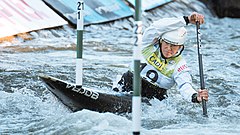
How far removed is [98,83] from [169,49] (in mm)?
2009

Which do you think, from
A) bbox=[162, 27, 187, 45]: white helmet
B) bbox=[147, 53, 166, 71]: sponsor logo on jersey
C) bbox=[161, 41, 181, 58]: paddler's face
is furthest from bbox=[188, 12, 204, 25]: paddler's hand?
bbox=[147, 53, 166, 71]: sponsor logo on jersey

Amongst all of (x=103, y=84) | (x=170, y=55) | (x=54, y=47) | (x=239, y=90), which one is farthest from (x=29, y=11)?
(x=170, y=55)

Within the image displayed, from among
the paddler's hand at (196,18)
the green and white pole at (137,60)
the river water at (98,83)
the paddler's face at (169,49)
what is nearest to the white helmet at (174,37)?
the paddler's face at (169,49)

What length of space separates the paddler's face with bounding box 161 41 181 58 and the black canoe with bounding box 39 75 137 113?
0.65 metres

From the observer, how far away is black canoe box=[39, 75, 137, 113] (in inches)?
239

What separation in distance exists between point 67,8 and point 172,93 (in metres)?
6.34

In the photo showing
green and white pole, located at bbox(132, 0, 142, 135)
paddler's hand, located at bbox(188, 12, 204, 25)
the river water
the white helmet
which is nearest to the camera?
green and white pole, located at bbox(132, 0, 142, 135)

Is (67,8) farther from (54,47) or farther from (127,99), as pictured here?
(127,99)

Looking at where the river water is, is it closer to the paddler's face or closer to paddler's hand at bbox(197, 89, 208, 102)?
paddler's hand at bbox(197, 89, 208, 102)

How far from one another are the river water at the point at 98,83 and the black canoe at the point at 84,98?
0.40 feet

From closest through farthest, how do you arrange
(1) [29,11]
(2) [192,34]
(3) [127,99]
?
(3) [127,99], (1) [29,11], (2) [192,34]

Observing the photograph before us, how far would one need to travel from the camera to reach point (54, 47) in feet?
37.5

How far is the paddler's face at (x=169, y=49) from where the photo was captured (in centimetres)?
661

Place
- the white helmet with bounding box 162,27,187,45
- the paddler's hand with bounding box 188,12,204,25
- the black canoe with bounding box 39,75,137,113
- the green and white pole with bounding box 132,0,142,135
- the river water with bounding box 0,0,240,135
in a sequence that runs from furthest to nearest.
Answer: the paddler's hand with bounding box 188,12,204,25, the white helmet with bounding box 162,27,187,45, the black canoe with bounding box 39,75,137,113, the river water with bounding box 0,0,240,135, the green and white pole with bounding box 132,0,142,135
